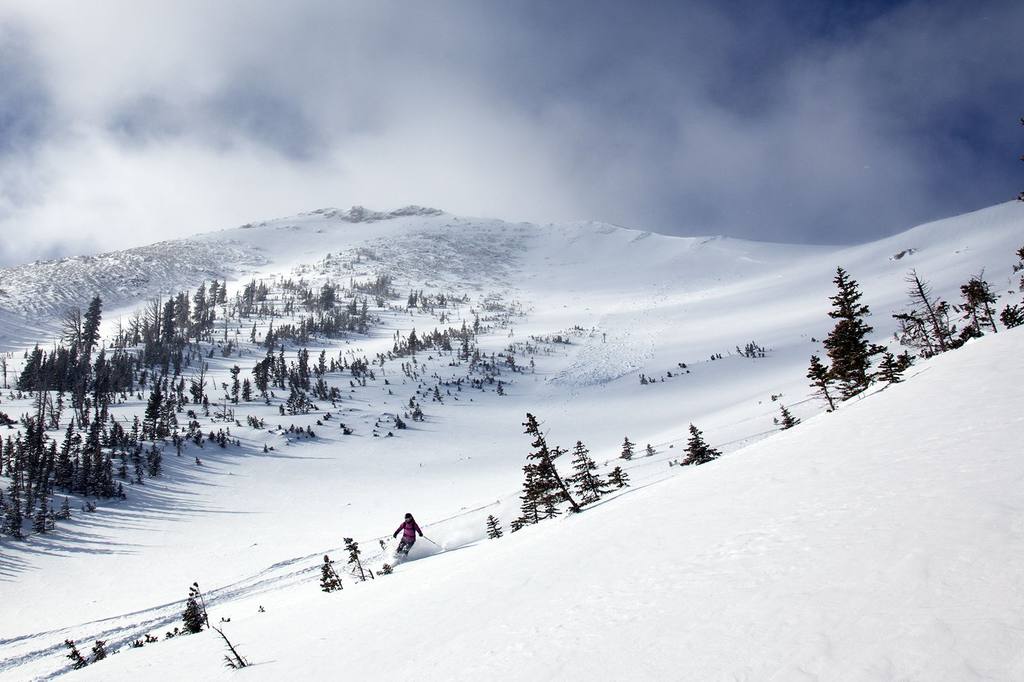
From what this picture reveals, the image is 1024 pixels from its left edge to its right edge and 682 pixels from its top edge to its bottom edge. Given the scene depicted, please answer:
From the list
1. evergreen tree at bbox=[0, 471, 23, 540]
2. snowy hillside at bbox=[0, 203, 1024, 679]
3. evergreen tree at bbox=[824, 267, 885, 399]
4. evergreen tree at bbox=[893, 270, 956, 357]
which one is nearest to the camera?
snowy hillside at bbox=[0, 203, 1024, 679]

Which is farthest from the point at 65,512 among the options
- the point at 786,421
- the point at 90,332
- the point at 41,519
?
the point at 90,332

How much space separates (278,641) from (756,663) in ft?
22.4

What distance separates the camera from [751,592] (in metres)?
4.40

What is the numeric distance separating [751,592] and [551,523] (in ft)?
30.9

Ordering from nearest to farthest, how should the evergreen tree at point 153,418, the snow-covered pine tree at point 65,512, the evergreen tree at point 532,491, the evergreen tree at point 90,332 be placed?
the evergreen tree at point 532,491, the snow-covered pine tree at point 65,512, the evergreen tree at point 153,418, the evergreen tree at point 90,332

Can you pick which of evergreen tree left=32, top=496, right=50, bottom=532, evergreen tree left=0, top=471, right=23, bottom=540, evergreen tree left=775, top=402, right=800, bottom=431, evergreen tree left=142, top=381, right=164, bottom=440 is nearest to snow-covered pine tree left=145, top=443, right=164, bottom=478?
evergreen tree left=142, top=381, right=164, bottom=440

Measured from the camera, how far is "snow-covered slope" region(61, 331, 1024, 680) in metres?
3.32

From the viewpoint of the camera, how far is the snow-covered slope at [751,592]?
3.32 meters

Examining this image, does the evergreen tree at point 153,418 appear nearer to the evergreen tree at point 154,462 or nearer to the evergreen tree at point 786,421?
the evergreen tree at point 154,462

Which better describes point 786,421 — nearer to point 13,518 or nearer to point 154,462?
point 13,518

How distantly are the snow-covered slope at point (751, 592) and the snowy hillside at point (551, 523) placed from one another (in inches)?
1.3

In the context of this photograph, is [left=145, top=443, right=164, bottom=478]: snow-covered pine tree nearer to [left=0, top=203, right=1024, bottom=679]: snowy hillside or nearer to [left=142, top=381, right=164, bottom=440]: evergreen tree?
[left=0, top=203, right=1024, bottom=679]: snowy hillside

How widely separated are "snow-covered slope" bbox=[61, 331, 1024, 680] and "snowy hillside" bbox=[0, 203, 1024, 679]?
34 mm

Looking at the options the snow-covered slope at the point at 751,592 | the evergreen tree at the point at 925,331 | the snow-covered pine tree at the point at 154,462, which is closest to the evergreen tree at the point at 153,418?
the snow-covered pine tree at the point at 154,462
